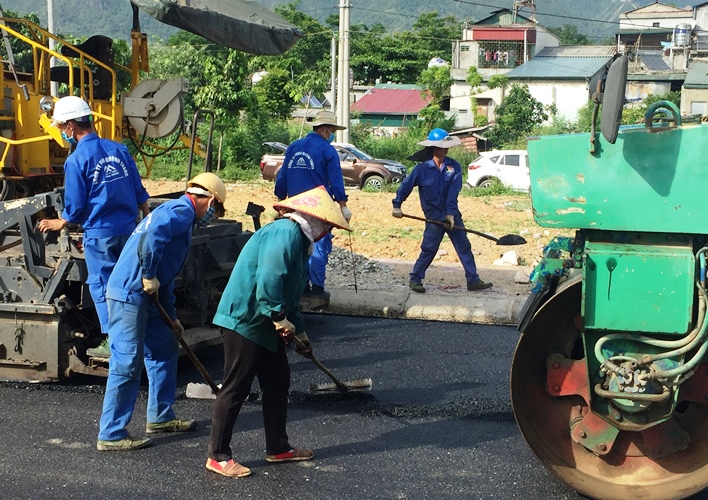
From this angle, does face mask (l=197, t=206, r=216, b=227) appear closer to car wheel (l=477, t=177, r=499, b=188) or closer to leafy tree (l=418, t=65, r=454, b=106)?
car wheel (l=477, t=177, r=499, b=188)

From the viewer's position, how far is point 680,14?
87125 mm

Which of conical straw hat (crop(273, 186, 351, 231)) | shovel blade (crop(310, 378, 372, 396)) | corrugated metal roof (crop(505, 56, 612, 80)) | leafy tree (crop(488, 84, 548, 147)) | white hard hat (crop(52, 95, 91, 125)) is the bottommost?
shovel blade (crop(310, 378, 372, 396))

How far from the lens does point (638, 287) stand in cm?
398

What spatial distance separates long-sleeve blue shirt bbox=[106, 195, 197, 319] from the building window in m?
49.4

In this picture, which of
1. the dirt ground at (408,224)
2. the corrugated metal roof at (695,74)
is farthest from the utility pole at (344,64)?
the corrugated metal roof at (695,74)

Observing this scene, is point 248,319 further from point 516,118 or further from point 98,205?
point 516,118

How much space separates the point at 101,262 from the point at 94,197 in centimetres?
39

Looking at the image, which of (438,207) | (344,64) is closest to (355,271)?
(438,207)

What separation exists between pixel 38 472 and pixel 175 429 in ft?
2.73

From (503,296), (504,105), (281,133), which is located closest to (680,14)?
(504,105)

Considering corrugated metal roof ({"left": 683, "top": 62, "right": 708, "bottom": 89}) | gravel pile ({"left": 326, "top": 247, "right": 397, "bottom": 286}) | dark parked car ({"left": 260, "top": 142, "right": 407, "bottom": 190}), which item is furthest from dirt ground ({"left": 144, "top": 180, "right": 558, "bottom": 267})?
corrugated metal roof ({"left": 683, "top": 62, "right": 708, "bottom": 89})

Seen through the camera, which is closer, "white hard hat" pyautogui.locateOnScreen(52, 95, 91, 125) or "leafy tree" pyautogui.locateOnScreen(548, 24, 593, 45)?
"white hard hat" pyautogui.locateOnScreen(52, 95, 91, 125)

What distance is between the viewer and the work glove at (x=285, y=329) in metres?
4.50

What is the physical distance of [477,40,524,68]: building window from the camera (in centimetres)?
5300
